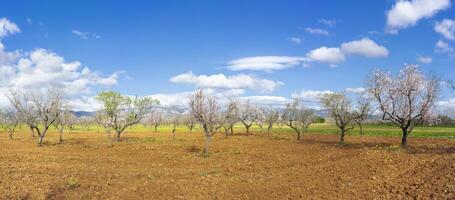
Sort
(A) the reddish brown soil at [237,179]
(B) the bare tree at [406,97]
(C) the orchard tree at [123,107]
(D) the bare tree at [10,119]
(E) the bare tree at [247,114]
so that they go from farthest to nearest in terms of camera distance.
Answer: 1. (E) the bare tree at [247,114]
2. (D) the bare tree at [10,119]
3. (C) the orchard tree at [123,107]
4. (B) the bare tree at [406,97]
5. (A) the reddish brown soil at [237,179]

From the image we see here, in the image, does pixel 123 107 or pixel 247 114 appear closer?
pixel 123 107

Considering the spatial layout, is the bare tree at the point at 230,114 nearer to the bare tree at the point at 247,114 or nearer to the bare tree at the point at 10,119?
the bare tree at the point at 247,114

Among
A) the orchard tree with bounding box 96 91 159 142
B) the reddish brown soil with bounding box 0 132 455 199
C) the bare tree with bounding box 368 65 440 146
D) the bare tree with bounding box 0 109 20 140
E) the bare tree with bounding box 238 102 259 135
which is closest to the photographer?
the reddish brown soil with bounding box 0 132 455 199

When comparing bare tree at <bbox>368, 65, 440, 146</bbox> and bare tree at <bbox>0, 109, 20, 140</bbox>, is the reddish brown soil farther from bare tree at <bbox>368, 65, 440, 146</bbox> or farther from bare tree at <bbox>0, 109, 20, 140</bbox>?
bare tree at <bbox>0, 109, 20, 140</bbox>

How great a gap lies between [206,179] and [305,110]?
193 feet

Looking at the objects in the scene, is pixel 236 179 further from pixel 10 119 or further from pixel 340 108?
pixel 10 119

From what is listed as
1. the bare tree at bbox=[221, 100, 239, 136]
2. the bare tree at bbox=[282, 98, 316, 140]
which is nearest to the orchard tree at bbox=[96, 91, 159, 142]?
the bare tree at bbox=[221, 100, 239, 136]

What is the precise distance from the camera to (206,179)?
27.0 meters

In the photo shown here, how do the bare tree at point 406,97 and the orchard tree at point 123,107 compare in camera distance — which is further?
the orchard tree at point 123,107

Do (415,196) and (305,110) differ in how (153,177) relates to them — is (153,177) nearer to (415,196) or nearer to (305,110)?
(415,196)

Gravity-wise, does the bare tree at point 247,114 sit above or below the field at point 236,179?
above

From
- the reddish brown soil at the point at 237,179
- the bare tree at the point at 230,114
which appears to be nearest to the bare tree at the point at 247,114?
the bare tree at the point at 230,114

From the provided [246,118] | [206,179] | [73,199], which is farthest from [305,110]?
[73,199]

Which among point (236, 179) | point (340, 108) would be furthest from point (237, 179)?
point (340, 108)
